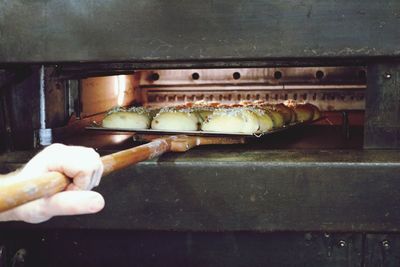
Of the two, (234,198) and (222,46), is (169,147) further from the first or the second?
(222,46)

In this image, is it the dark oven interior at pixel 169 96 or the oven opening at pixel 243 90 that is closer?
the dark oven interior at pixel 169 96

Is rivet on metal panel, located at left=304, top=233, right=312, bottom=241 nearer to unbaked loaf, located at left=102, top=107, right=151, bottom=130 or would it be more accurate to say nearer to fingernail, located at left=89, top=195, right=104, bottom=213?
unbaked loaf, located at left=102, top=107, right=151, bottom=130

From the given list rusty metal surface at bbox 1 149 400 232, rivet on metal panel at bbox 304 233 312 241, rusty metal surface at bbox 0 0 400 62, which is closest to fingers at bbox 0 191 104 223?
rusty metal surface at bbox 1 149 400 232

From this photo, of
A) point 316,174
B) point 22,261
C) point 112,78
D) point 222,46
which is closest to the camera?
point 316,174

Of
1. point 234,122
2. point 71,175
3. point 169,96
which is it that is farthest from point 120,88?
point 71,175

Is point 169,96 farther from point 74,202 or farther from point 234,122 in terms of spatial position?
point 74,202

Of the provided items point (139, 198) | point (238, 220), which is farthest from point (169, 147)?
point (238, 220)

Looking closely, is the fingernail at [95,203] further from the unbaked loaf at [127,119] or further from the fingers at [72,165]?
the unbaked loaf at [127,119]

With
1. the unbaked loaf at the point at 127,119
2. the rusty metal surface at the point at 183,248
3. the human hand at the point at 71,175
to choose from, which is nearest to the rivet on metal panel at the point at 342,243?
the rusty metal surface at the point at 183,248
